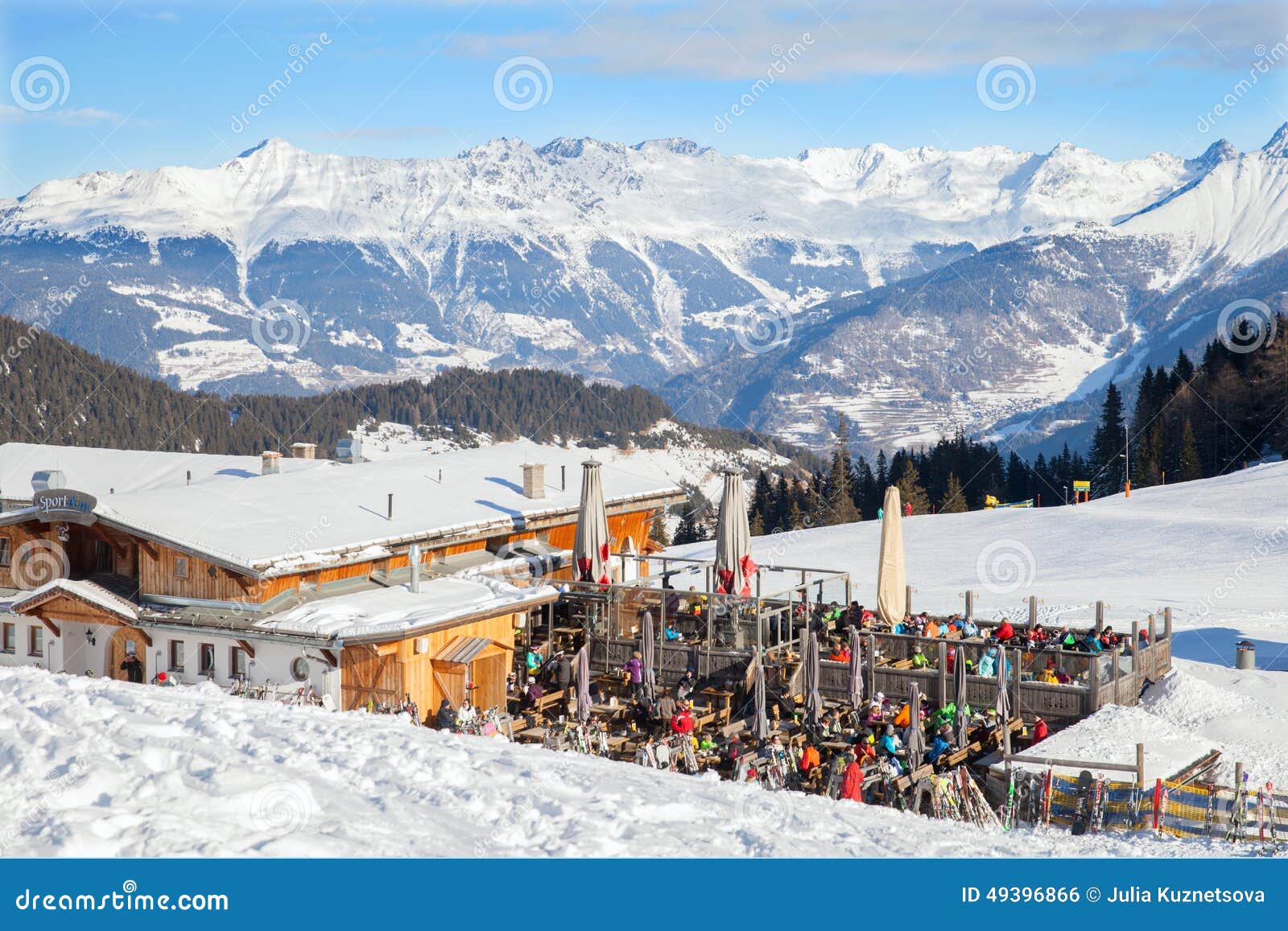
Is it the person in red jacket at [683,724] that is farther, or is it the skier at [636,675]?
the skier at [636,675]

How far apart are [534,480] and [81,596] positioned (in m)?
9.95

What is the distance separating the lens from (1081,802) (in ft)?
56.7

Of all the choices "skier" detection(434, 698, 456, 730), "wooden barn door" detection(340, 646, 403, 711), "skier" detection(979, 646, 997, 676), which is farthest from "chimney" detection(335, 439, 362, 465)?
"skier" detection(979, 646, 997, 676)

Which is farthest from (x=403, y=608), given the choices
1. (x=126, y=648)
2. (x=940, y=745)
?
(x=940, y=745)

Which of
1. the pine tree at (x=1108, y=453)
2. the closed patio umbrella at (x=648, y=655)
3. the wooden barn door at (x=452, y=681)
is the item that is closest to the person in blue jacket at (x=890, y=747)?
the closed patio umbrella at (x=648, y=655)

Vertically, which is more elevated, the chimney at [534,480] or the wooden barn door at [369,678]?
the chimney at [534,480]

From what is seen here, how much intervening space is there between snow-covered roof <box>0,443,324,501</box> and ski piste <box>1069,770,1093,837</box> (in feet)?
84.7

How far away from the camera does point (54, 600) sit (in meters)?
24.0

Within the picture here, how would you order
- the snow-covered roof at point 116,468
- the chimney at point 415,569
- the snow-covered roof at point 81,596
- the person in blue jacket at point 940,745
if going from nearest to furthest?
1. the person in blue jacket at point 940,745
2. the snow-covered roof at point 81,596
3. the chimney at point 415,569
4. the snow-covered roof at point 116,468

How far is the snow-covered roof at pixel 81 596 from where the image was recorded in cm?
2333

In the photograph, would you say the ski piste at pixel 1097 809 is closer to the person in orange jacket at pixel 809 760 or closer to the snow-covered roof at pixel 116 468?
the person in orange jacket at pixel 809 760

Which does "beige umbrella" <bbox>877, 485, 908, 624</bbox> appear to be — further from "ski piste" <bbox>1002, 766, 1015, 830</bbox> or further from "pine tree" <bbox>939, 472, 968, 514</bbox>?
"pine tree" <bbox>939, 472, 968, 514</bbox>

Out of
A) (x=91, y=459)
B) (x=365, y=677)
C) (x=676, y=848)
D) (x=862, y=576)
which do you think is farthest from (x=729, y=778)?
(x=91, y=459)

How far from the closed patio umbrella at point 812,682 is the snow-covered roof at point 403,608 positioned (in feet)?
16.6
